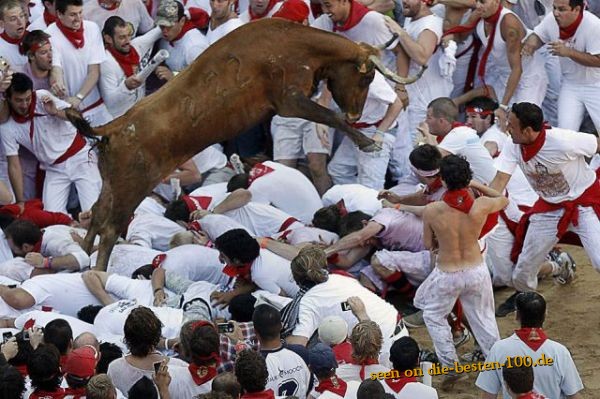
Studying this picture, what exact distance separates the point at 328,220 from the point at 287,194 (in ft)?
2.08

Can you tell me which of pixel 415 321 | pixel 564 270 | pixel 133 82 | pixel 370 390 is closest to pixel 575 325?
pixel 564 270

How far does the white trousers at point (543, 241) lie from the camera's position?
10367 mm

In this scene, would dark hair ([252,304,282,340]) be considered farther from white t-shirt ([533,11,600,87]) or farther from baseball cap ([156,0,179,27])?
baseball cap ([156,0,179,27])

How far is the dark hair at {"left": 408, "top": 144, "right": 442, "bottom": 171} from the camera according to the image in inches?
411

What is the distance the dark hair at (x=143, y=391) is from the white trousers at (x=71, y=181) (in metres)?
4.87

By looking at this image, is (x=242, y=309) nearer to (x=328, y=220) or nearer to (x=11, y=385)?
(x=328, y=220)

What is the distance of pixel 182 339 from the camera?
8.39m

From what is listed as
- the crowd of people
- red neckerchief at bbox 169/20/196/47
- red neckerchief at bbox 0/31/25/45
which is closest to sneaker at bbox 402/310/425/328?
the crowd of people

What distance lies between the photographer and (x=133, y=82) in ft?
40.9

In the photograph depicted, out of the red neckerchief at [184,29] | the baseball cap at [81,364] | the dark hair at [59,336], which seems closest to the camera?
the baseball cap at [81,364]

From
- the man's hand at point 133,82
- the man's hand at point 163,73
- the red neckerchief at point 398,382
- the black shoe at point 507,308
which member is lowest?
the black shoe at point 507,308

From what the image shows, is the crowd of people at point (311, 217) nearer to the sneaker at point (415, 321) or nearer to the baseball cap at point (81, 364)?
the baseball cap at point (81, 364)

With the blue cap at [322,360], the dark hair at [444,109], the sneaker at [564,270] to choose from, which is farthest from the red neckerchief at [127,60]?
the blue cap at [322,360]

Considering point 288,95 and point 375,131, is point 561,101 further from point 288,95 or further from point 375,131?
point 288,95
